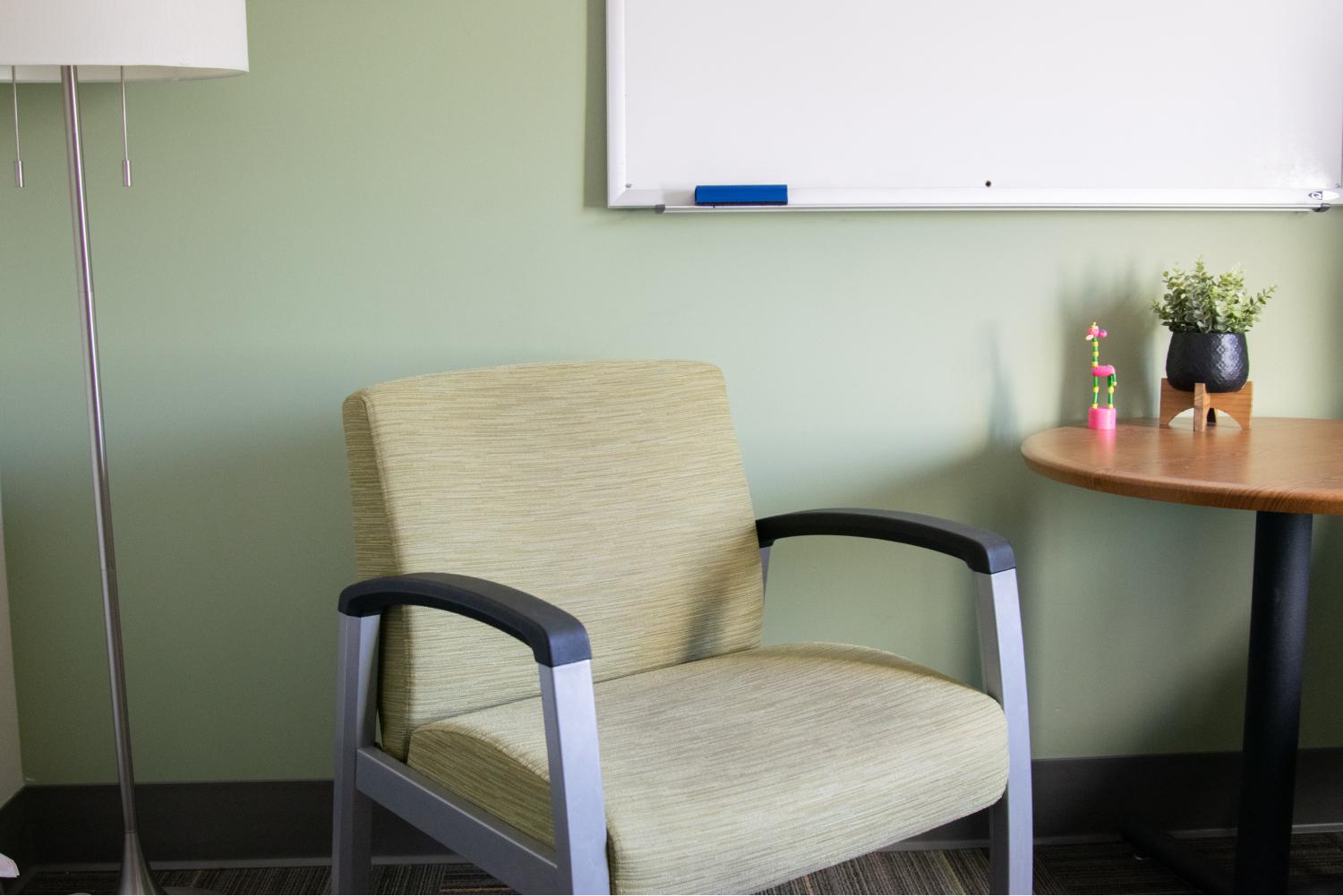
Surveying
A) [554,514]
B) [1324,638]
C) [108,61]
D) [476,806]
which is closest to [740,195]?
[554,514]

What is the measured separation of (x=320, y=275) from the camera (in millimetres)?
1918

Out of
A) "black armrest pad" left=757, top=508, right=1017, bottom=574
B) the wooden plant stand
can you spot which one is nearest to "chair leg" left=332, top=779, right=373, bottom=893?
"black armrest pad" left=757, top=508, right=1017, bottom=574

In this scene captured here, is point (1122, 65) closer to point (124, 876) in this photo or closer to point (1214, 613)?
point (1214, 613)

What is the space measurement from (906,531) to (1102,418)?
58 cm

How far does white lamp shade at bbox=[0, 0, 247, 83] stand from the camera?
1.41 m

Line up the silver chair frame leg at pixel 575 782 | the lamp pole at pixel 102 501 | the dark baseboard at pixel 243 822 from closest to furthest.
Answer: the silver chair frame leg at pixel 575 782 → the lamp pole at pixel 102 501 → the dark baseboard at pixel 243 822

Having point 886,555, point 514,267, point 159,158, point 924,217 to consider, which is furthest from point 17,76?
point 886,555

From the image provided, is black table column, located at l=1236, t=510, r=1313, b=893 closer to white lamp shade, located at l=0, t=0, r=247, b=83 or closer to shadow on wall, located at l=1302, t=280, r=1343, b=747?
shadow on wall, located at l=1302, t=280, r=1343, b=747

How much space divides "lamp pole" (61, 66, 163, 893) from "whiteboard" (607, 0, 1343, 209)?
0.76 meters

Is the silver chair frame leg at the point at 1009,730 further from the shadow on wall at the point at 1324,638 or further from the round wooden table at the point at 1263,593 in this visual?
the shadow on wall at the point at 1324,638

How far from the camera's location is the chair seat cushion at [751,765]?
1.17 m

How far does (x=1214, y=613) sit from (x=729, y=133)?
119 centimetres

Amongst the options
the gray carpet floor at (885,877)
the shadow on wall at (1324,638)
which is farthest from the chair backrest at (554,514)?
the shadow on wall at (1324,638)

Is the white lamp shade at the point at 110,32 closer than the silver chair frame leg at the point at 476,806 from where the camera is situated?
No
